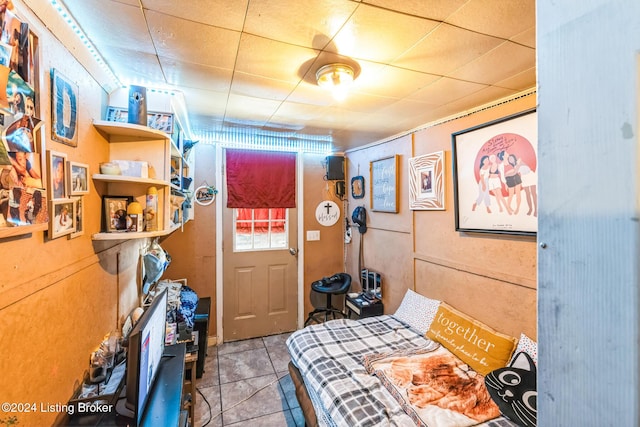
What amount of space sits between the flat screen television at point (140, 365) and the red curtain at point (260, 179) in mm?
2198

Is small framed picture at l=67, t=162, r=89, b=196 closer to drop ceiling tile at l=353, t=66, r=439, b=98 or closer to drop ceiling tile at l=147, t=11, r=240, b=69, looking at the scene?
drop ceiling tile at l=147, t=11, r=240, b=69

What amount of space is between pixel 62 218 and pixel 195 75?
102 centimetres

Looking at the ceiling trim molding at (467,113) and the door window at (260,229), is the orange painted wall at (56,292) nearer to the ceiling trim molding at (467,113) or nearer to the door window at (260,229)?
the door window at (260,229)

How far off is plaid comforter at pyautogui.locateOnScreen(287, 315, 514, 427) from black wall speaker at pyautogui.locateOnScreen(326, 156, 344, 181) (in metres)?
1.91

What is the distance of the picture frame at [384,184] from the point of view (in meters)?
2.98

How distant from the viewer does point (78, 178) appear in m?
1.19

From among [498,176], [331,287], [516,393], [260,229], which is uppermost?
[498,176]

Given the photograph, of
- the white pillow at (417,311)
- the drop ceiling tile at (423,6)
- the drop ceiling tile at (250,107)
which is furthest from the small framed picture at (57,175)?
the white pillow at (417,311)

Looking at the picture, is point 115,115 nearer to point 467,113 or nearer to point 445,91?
point 445,91

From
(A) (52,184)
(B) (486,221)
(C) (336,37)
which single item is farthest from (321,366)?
(C) (336,37)

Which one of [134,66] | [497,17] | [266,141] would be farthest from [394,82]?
[266,141]

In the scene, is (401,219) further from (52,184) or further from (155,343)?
(52,184)

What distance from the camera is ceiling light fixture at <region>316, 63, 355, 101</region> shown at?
1.49 metres

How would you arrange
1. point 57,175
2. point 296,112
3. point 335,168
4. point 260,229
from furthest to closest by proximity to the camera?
1. point 335,168
2. point 260,229
3. point 296,112
4. point 57,175
